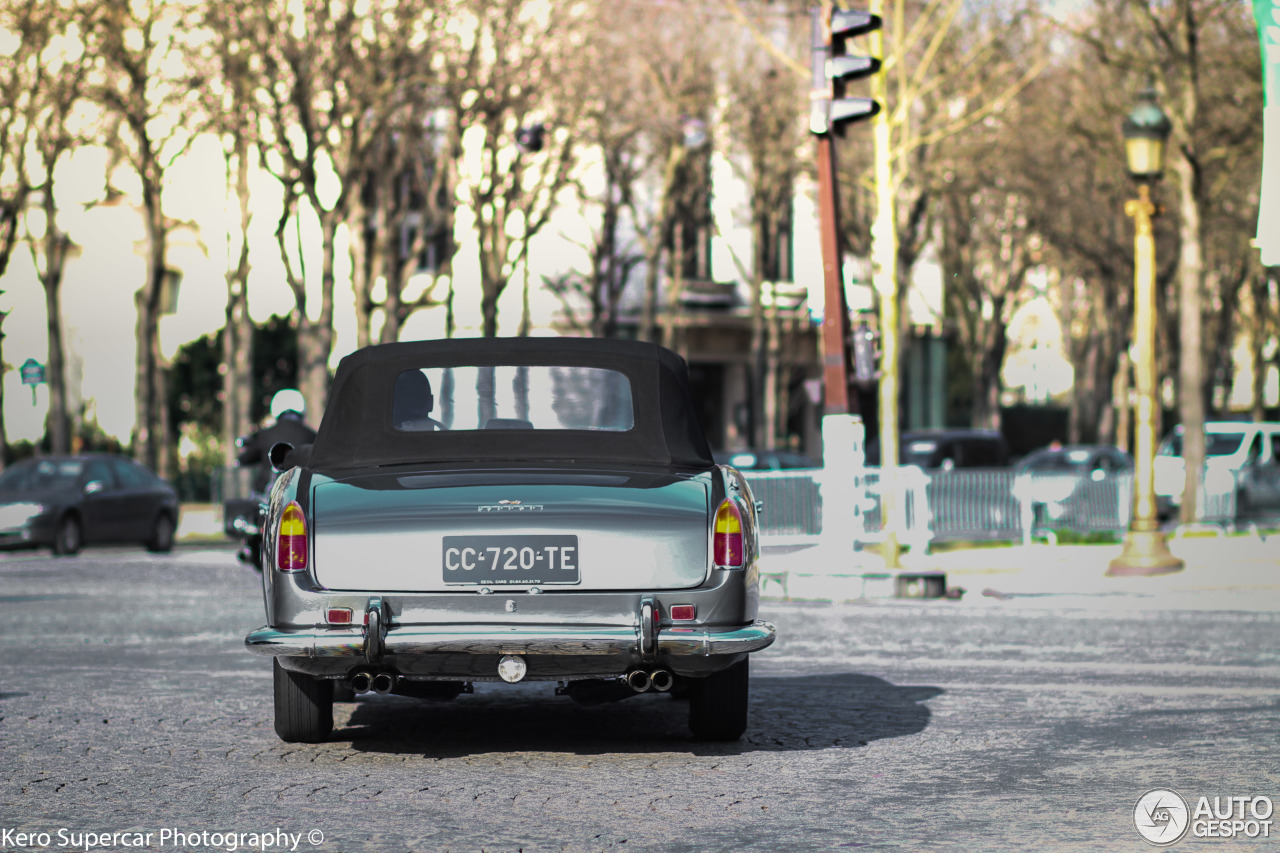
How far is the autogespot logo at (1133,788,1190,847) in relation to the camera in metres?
6.07

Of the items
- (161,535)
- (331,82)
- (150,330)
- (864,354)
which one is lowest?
(161,535)

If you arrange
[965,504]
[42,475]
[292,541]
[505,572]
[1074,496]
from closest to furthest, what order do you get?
1. [505,572]
2. [292,541]
3. [965,504]
4. [42,475]
5. [1074,496]

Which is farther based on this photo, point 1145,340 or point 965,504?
point 965,504

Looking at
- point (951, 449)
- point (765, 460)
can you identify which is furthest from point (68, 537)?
point (951, 449)

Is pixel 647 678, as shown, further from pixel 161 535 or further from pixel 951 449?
pixel 951 449

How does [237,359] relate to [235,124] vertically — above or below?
below

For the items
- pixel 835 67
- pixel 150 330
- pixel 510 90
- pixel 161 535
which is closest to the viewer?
pixel 835 67

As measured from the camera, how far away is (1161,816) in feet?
20.9

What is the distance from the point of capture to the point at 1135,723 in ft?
29.0

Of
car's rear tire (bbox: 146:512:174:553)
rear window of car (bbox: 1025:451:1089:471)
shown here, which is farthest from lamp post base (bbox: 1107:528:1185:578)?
rear window of car (bbox: 1025:451:1089:471)

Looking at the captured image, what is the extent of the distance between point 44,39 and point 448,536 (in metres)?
29.3

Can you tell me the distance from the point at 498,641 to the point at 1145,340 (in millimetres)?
14752

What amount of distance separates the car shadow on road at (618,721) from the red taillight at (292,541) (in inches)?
41.6

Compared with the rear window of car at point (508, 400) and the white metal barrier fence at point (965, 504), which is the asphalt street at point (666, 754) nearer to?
the rear window of car at point (508, 400)
